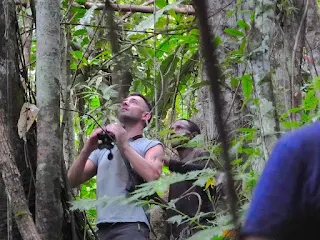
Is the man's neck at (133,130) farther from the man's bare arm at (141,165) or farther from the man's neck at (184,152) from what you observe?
the man's neck at (184,152)

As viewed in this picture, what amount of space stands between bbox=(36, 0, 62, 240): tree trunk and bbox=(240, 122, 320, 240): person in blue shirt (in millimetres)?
1566

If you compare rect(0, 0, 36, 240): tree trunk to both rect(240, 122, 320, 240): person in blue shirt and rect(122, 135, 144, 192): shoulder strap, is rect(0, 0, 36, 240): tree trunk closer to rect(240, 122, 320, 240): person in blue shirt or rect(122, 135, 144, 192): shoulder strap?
rect(122, 135, 144, 192): shoulder strap

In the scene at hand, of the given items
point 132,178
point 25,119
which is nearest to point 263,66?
point 132,178

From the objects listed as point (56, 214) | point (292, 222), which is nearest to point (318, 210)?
point (292, 222)

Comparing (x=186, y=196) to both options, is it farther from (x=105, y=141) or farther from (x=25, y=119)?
(x=25, y=119)

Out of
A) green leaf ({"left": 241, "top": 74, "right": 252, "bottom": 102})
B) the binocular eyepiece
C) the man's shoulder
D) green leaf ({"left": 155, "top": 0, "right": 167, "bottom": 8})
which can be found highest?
green leaf ({"left": 155, "top": 0, "right": 167, "bottom": 8})

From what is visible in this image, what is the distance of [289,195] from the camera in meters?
0.85

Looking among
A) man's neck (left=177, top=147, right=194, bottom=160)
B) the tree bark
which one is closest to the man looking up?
A: the tree bark

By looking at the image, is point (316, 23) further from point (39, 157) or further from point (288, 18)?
point (39, 157)

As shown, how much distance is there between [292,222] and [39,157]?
1660 mm

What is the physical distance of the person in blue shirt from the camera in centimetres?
83

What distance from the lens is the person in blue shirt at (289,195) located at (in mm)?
834

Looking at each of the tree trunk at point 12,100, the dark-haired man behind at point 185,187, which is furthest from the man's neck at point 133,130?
the tree trunk at point 12,100

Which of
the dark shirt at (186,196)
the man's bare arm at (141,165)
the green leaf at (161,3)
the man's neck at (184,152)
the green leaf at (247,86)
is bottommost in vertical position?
the dark shirt at (186,196)
